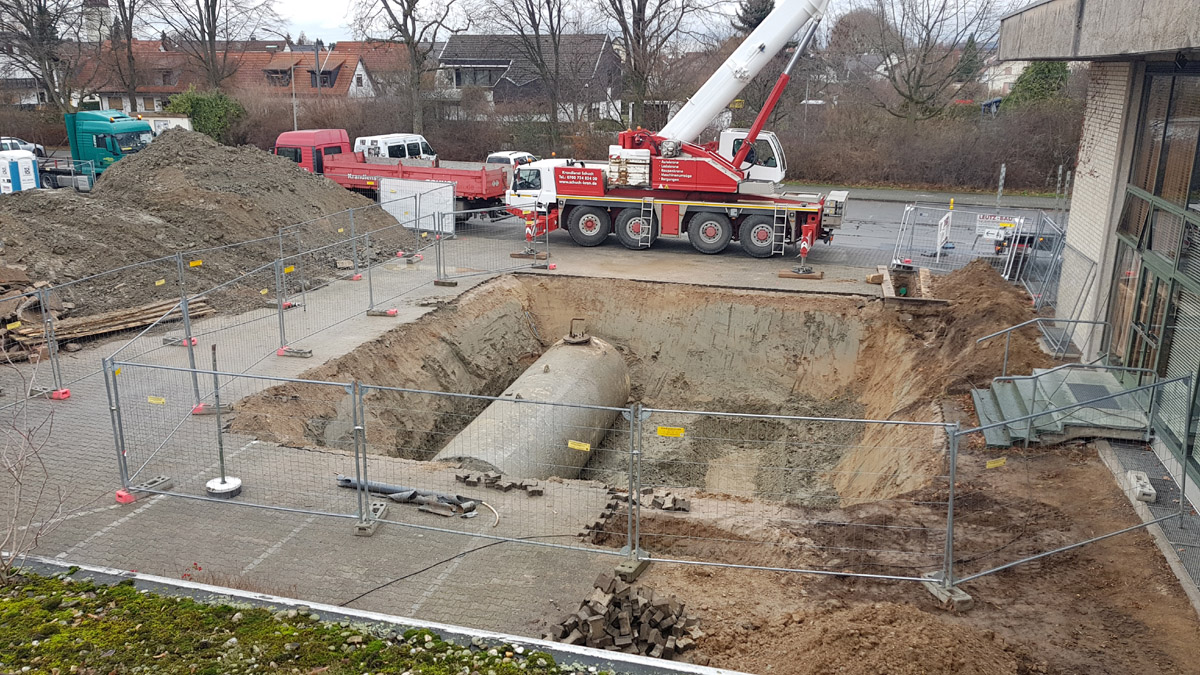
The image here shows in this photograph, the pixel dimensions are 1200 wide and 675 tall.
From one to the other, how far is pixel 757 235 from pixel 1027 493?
487 inches

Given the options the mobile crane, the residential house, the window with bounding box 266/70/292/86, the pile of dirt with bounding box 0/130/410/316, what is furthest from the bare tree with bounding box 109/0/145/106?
the mobile crane

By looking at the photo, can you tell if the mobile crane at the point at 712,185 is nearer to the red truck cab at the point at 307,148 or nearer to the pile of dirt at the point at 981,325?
the pile of dirt at the point at 981,325

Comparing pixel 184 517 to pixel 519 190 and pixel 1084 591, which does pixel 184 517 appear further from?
pixel 519 190

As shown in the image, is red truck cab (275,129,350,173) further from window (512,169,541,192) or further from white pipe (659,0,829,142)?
white pipe (659,0,829,142)

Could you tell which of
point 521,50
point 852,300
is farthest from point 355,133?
point 852,300

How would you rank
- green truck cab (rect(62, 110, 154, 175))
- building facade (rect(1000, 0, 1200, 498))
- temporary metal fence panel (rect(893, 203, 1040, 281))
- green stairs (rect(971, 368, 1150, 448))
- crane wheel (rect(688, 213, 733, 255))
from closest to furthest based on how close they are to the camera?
building facade (rect(1000, 0, 1200, 498)), green stairs (rect(971, 368, 1150, 448)), temporary metal fence panel (rect(893, 203, 1040, 281)), crane wheel (rect(688, 213, 733, 255)), green truck cab (rect(62, 110, 154, 175))

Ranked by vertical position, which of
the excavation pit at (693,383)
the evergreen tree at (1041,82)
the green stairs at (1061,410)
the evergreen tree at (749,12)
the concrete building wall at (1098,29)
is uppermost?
the evergreen tree at (749,12)

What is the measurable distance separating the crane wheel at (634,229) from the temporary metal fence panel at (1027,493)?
1196cm

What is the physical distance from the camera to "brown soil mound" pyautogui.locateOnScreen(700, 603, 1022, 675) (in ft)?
20.3

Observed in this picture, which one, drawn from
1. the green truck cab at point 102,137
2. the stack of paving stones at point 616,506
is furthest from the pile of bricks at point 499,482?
the green truck cab at point 102,137

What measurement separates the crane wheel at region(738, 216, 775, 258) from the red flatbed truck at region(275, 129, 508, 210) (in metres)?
8.15

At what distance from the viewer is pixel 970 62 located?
39438 millimetres

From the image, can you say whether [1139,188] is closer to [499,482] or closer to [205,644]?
[499,482]

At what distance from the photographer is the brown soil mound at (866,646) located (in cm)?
620
